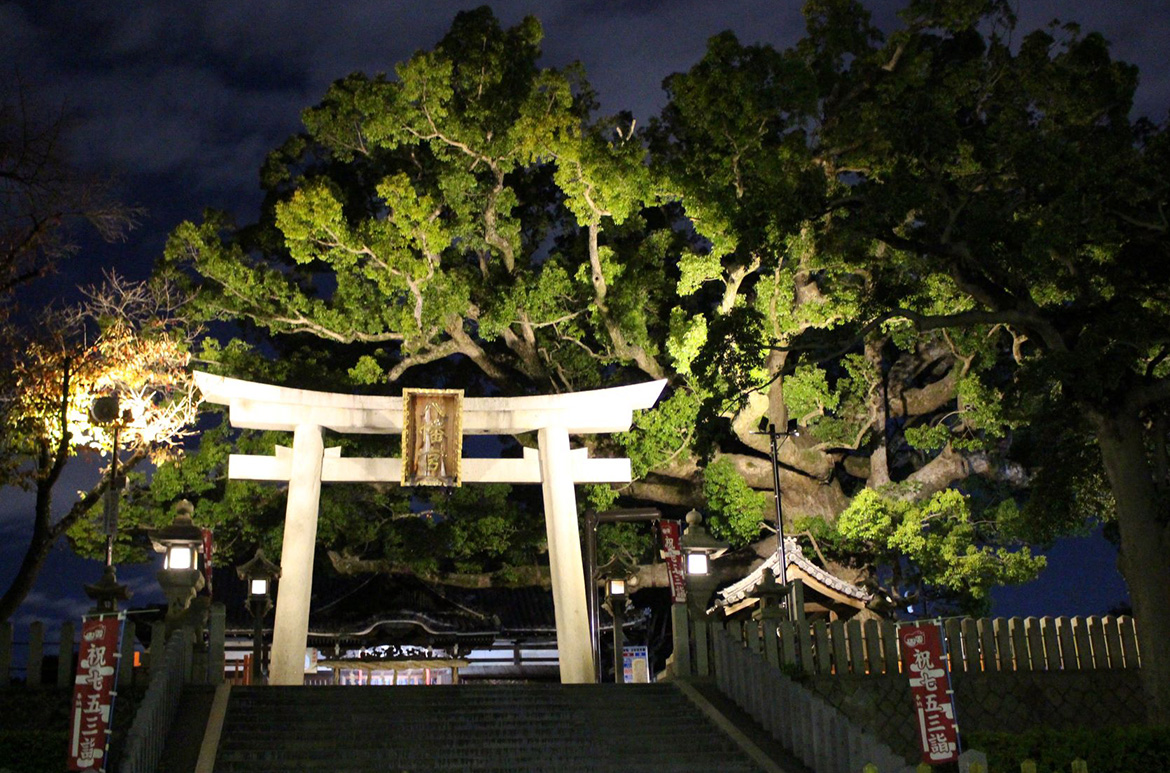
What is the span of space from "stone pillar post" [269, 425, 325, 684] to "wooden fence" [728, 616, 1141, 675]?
693 centimetres

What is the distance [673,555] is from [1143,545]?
828 cm

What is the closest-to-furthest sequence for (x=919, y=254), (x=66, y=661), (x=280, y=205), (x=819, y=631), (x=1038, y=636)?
(x=66, y=661) → (x=819, y=631) → (x=1038, y=636) → (x=919, y=254) → (x=280, y=205)

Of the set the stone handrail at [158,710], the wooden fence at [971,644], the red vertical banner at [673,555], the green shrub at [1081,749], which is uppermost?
the red vertical banner at [673,555]

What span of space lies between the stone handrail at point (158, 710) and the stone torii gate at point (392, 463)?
5273mm

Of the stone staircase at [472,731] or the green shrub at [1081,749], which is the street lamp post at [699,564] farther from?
the green shrub at [1081,749]

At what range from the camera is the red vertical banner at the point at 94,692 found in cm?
904

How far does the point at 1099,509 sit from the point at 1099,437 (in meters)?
5.49

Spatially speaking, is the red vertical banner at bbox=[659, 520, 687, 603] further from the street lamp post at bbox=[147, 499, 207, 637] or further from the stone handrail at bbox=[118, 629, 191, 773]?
the stone handrail at bbox=[118, 629, 191, 773]

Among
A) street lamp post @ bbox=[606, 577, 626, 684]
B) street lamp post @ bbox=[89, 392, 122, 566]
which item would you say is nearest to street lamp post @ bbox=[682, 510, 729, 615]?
street lamp post @ bbox=[606, 577, 626, 684]

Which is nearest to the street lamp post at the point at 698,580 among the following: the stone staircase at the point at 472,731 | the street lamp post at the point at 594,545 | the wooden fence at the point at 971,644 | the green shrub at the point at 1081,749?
the wooden fence at the point at 971,644

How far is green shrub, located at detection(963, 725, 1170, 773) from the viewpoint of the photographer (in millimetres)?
9883

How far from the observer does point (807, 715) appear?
1023 centimetres

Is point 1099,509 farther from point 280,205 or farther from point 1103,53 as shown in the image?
point 280,205

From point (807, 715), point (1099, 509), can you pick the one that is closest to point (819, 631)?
point (807, 715)
